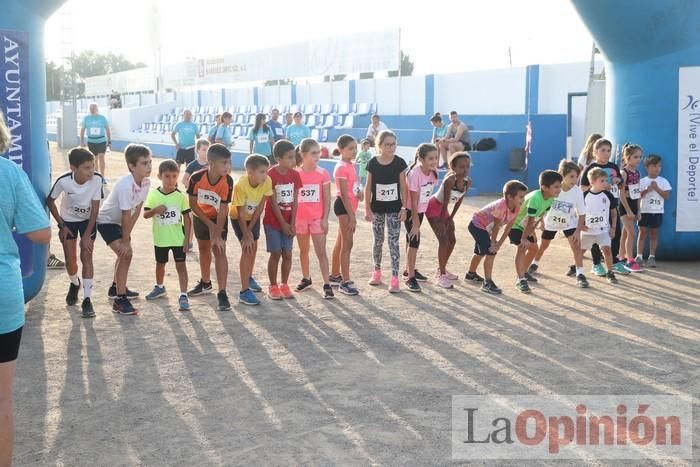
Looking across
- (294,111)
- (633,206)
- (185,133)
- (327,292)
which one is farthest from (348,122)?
(327,292)

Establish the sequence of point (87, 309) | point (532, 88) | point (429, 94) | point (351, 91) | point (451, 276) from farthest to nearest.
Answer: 1. point (351, 91)
2. point (429, 94)
3. point (532, 88)
4. point (451, 276)
5. point (87, 309)

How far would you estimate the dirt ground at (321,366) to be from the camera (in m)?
3.94

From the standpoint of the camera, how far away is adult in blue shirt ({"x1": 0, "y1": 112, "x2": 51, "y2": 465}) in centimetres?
317

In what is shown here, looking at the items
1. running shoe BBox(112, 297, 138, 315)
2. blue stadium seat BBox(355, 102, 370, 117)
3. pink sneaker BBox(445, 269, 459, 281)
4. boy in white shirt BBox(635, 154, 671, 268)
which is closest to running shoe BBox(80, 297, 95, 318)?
running shoe BBox(112, 297, 138, 315)

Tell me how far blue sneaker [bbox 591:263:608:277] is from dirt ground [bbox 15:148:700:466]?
14.9 inches

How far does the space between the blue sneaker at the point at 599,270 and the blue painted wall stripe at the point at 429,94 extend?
17386mm

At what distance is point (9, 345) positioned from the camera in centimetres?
326

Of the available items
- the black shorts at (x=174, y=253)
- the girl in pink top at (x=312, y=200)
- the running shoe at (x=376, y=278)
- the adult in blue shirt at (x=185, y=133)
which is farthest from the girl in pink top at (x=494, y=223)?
the adult in blue shirt at (x=185, y=133)

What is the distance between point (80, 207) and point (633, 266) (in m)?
5.66

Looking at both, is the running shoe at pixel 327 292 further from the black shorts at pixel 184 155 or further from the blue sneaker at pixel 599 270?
the black shorts at pixel 184 155

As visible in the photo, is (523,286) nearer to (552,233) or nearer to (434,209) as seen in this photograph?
(552,233)

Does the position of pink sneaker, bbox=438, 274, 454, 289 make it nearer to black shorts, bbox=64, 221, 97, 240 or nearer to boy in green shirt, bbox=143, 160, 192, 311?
boy in green shirt, bbox=143, 160, 192, 311

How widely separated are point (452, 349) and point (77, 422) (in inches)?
101

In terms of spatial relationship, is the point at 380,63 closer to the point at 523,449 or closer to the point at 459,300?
the point at 459,300
